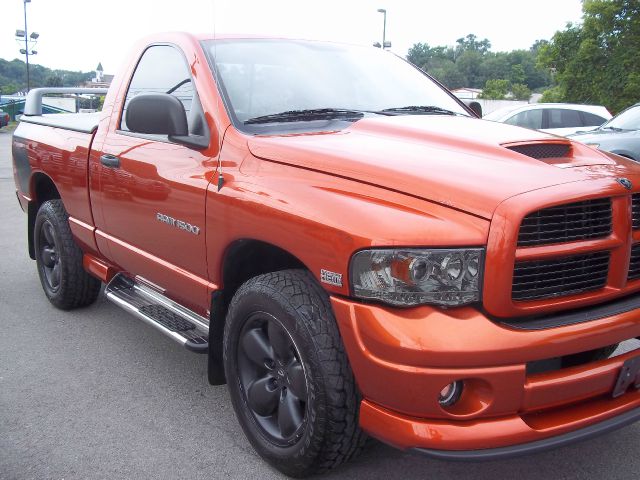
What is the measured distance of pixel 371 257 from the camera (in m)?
2.27

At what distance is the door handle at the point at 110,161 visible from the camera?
3781mm

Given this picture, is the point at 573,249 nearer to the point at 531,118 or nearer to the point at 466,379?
the point at 466,379

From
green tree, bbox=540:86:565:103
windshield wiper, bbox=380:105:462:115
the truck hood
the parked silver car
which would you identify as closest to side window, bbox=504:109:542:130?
the parked silver car

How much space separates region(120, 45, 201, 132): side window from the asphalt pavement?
1.41 m

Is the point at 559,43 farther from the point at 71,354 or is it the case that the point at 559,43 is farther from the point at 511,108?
the point at 71,354

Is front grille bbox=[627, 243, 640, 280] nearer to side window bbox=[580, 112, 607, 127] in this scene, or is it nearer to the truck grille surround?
the truck grille surround

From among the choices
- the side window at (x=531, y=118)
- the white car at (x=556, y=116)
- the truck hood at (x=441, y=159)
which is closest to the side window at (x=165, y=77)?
the truck hood at (x=441, y=159)

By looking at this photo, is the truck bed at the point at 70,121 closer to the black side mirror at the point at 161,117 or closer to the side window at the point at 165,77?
the side window at the point at 165,77

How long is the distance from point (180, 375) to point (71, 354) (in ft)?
2.68

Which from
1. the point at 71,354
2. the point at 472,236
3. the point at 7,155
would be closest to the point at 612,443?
the point at 472,236

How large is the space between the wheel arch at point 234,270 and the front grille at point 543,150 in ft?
3.40

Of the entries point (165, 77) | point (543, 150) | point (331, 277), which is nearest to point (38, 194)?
point (165, 77)

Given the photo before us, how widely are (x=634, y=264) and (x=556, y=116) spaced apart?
10.6 meters

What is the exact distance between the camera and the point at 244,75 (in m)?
3.37
